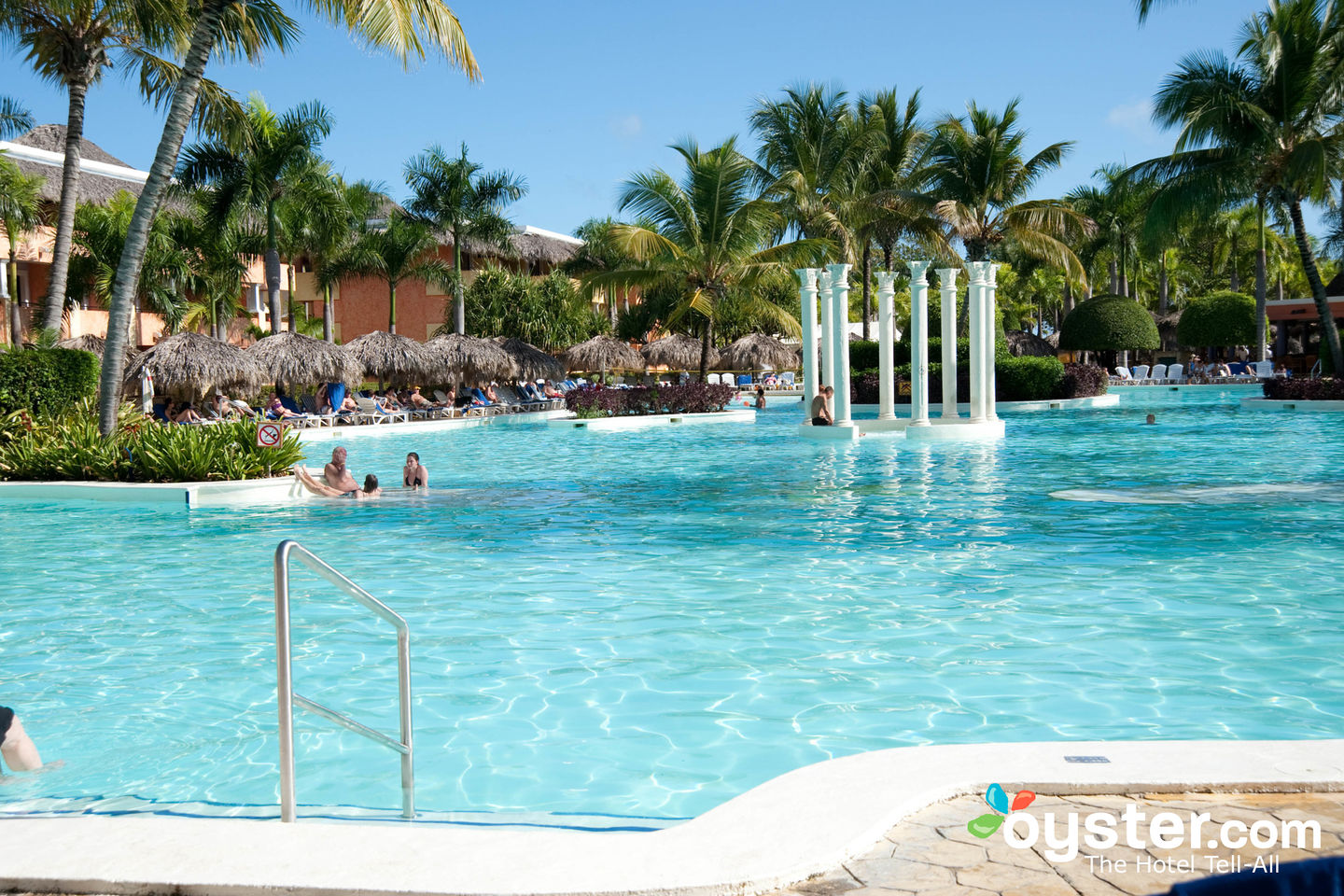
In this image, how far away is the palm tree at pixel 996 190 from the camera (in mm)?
30766

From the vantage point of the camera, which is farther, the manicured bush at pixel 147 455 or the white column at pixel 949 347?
the white column at pixel 949 347

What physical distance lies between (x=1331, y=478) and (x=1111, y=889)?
1376 centimetres

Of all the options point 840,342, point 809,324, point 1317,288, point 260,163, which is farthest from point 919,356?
point 260,163

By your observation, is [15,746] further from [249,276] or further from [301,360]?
[249,276]

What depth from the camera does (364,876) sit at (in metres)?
3.06

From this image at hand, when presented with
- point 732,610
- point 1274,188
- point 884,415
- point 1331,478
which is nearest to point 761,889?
point 732,610

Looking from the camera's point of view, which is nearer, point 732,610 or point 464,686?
point 464,686

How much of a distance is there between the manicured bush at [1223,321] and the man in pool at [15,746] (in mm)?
53152

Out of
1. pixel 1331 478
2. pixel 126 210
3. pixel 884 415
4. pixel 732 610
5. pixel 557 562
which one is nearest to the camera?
pixel 732 610

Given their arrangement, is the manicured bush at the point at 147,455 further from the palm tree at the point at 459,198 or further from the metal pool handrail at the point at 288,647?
the palm tree at the point at 459,198

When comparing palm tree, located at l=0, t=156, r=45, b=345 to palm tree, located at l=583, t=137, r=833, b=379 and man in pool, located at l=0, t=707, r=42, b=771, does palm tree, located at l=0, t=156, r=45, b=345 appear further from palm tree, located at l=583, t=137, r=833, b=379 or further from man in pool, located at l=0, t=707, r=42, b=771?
man in pool, located at l=0, t=707, r=42, b=771

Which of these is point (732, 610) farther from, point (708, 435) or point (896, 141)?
point (896, 141)

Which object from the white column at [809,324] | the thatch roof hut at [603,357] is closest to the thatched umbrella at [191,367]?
the white column at [809,324]

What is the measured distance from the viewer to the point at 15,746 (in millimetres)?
5090
